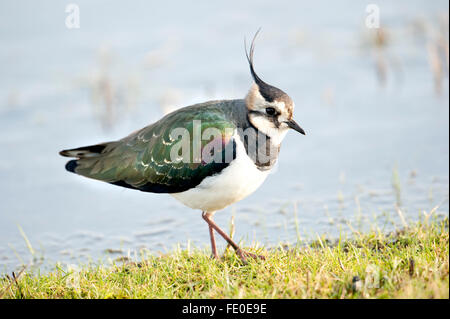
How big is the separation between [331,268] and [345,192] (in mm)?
2868

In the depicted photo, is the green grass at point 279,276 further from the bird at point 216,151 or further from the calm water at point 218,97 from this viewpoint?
the calm water at point 218,97

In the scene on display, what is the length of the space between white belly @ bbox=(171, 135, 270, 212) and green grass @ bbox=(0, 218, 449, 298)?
0.48 metres

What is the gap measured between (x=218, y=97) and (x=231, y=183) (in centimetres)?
426

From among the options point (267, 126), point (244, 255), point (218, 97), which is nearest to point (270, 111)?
point (267, 126)

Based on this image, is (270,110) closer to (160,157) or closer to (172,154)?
(172,154)

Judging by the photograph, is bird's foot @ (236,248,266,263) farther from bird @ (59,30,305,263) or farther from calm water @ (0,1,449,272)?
calm water @ (0,1,449,272)

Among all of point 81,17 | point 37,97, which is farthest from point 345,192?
point 81,17

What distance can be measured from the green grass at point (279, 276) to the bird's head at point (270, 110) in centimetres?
104

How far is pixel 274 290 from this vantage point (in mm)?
4395

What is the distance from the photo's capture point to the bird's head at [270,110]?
5.36 m

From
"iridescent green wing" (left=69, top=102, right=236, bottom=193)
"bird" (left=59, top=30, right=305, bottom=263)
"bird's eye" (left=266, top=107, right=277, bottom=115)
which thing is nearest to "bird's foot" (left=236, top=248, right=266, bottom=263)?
"bird" (left=59, top=30, right=305, bottom=263)

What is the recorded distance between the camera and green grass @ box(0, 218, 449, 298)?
170 inches

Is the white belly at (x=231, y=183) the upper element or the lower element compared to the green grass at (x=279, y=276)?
upper

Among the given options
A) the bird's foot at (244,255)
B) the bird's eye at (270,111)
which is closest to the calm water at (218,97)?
the bird's foot at (244,255)
